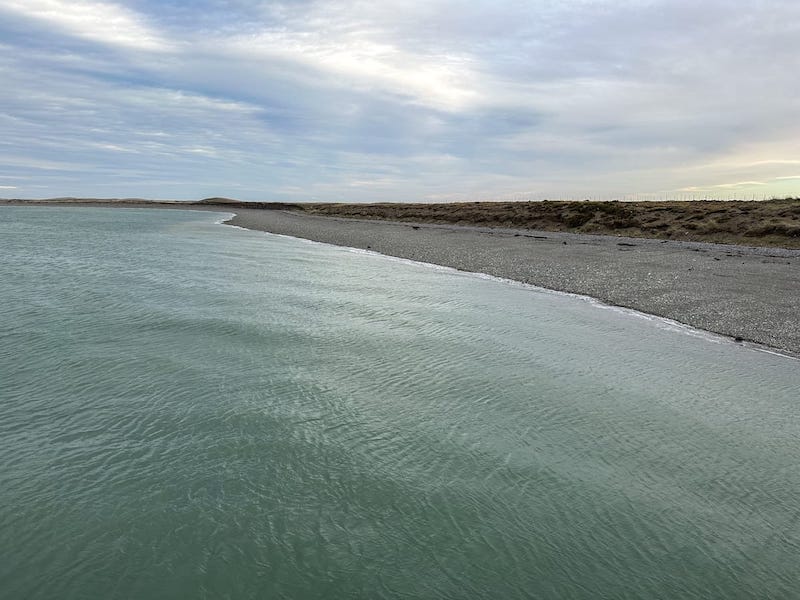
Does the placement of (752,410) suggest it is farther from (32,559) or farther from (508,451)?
(32,559)

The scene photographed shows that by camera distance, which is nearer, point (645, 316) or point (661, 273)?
point (645, 316)

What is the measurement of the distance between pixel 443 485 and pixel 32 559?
3.58 m

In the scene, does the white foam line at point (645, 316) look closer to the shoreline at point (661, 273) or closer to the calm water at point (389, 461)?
the shoreline at point (661, 273)

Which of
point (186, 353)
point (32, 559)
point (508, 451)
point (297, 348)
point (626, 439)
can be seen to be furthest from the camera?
point (297, 348)

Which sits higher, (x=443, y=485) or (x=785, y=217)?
(x=785, y=217)

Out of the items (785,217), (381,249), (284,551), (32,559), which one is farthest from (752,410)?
(785,217)

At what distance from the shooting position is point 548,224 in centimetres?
4856

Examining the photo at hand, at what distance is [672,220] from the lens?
40.4 meters

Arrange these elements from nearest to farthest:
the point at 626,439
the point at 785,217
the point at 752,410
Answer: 1. the point at 626,439
2. the point at 752,410
3. the point at 785,217

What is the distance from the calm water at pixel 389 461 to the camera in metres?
4.16

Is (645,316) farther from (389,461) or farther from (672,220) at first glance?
(672,220)

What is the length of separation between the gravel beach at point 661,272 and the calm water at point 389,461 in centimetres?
243

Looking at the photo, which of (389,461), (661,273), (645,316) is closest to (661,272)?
(661,273)

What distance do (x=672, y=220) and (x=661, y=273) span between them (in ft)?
75.5
